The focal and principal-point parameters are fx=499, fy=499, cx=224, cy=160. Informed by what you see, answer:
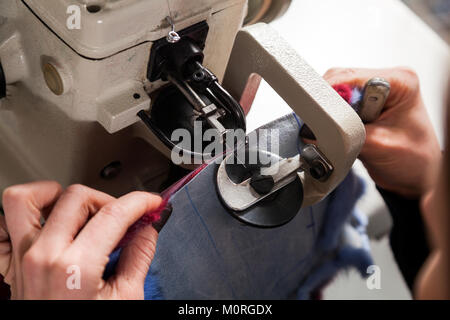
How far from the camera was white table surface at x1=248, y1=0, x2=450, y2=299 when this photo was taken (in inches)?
51.9

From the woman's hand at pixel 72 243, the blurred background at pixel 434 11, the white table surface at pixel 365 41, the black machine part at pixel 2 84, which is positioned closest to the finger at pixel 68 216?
the woman's hand at pixel 72 243

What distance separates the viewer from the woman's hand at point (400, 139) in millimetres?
1063

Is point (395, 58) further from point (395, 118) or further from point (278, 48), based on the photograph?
point (278, 48)

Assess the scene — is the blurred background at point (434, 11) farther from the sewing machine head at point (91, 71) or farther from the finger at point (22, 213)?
the finger at point (22, 213)

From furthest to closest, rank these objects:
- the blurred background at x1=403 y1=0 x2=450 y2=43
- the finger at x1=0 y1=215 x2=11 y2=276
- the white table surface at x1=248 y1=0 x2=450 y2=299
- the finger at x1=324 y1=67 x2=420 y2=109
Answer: the blurred background at x1=403 y1=0 x2=450 y2=43 < the white table surface at x1=248 y1=0 x2=450 y2=299 < the finger at x1=324 y1=67 x2=420 y2=109 < the finger at x1=0 y1=215 x2=11 y2=276

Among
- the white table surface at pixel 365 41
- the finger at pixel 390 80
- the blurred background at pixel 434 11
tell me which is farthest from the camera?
the blurred background at pixel 434 11

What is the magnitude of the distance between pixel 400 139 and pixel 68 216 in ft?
2.36

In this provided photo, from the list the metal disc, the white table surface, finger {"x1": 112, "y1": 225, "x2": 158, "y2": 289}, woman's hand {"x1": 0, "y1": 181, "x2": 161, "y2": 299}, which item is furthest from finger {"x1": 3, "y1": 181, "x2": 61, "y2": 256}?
the white table surface

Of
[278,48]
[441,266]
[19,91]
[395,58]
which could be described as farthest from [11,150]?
[395,58]

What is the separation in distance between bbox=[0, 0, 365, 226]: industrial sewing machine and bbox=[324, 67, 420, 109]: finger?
229mm

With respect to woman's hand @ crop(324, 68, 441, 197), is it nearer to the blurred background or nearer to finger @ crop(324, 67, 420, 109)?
finger @ crop(324, 67, 420, 109)

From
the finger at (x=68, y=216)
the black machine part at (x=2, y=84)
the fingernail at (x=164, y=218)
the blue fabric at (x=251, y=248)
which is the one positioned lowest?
the blue fabric at (x=251, y=248)

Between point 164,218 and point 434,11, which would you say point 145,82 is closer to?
point 164,218

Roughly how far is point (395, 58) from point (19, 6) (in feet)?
3.22
